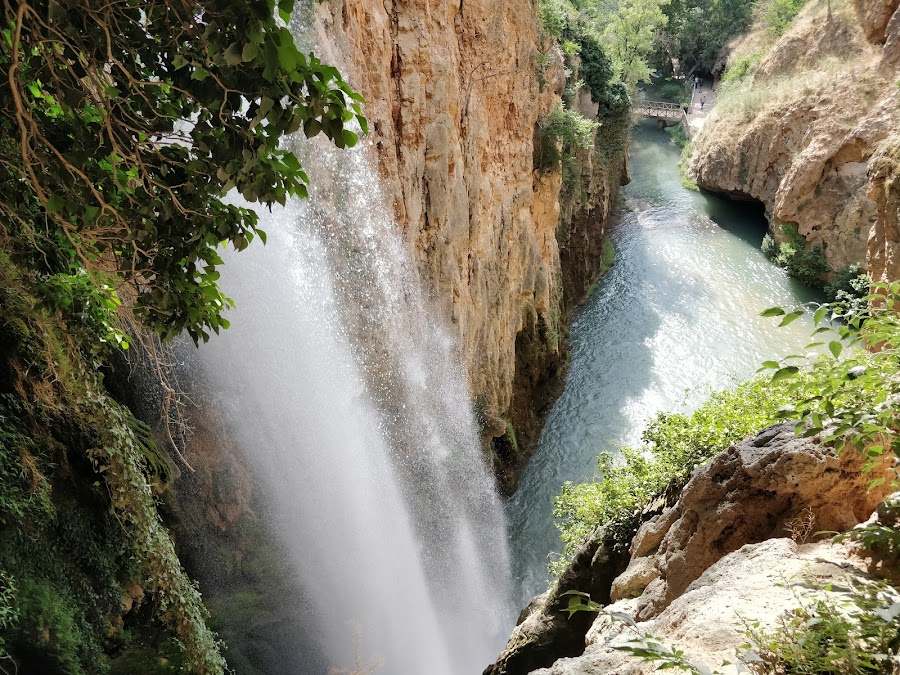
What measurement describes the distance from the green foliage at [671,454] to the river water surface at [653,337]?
160 centimetres

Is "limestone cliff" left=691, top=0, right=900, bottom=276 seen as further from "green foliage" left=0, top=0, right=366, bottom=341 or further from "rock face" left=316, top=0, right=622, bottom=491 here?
"green foliage" left=0, top=0, right=366, bottom=341

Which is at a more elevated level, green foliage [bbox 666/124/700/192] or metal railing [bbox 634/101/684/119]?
metal railing [bbox 634/101/684/119]

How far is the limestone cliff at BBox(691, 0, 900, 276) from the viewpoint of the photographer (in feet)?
65.0

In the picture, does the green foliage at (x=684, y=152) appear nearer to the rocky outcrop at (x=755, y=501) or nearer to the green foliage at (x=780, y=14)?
the green foliage at (x=780, y=14)

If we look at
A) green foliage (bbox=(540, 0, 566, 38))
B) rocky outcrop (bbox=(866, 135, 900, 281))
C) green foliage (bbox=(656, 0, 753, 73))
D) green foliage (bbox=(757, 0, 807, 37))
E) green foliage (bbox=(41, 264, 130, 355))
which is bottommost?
rocky outcrop (bbox=(866, 135, 900, 281))

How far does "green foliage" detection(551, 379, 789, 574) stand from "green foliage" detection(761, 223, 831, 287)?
50.0 feet

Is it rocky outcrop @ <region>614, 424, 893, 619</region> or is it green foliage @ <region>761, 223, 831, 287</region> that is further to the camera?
green foliage @ <region>761, 223, 831, 287</region>

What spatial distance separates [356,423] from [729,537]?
5.60 m

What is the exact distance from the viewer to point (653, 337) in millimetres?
17719

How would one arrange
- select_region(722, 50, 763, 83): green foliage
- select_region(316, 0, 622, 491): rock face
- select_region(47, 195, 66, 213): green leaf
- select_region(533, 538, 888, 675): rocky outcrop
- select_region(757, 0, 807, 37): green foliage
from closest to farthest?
1. select_region(47, 195, 66, 213): green leaf
2. select_region(533, 538, 888, 675): rocky outcrop
3. select_region(316, 0, 622, 491): rock face
4. select_region(757, 0, 807, 37): green foliage
5. select_region(722, 50, 763, 83): green foliage

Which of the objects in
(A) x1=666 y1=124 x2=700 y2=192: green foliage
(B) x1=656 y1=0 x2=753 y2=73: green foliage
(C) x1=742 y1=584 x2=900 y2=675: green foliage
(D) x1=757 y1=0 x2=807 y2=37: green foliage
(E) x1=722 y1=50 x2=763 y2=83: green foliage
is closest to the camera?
(C) x1=742 y1=584 x2=900 y2=675: green foliage

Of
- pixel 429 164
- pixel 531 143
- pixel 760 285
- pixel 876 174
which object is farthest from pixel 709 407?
pixel 760 285

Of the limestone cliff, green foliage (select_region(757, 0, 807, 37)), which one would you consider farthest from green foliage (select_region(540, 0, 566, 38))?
green foliage (select_region(757, 0, 807, 37))

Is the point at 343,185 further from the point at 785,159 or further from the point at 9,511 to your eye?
the point at 785,159
